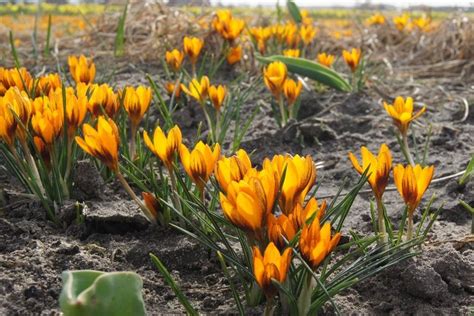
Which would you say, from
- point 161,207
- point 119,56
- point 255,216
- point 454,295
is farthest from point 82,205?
point 119,56

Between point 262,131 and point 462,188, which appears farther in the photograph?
point 262,131

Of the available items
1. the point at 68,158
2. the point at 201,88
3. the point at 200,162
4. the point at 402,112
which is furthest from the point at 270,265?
the point at 201,88

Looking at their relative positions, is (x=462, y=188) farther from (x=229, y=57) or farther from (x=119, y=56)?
(x=119, y=56)

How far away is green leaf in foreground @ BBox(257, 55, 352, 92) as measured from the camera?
9.85 ft

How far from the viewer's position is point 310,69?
3.04m

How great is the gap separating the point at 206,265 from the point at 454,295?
1.98 feet

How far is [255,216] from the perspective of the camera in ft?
3.75

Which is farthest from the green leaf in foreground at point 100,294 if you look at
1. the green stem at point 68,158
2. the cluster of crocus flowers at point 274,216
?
the green stem at point 68,158

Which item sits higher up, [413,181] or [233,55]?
[413,181]

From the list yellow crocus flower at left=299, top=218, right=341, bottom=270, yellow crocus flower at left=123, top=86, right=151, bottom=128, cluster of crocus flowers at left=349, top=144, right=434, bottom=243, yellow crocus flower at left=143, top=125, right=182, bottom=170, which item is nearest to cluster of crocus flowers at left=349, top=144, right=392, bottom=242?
cluster of crocus flowers at left=349, top=144, right=434, bottom=243

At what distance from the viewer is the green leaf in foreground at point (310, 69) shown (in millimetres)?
3002

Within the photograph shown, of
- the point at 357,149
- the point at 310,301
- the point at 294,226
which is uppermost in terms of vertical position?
the point at 294,226

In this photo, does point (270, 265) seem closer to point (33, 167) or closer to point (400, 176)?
point (400, 176)

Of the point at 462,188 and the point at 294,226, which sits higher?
the point at 294,226
